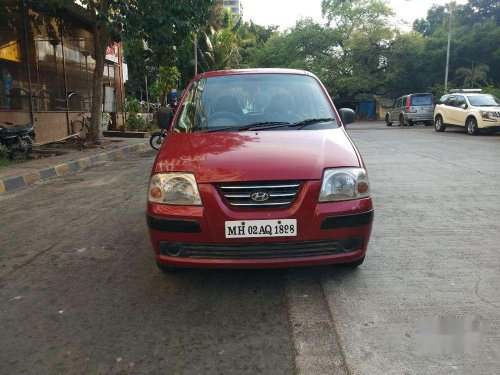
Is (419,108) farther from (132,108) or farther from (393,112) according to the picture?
(132,108)

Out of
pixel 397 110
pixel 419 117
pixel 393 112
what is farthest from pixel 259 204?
pixel 393 112

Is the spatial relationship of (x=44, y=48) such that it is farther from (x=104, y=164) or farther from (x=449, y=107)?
(x=449, y=107)

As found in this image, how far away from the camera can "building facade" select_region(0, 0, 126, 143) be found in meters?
12.7

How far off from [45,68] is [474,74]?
87.5 ft

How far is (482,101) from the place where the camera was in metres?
17.9

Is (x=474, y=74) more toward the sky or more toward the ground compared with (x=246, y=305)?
more toward the sky

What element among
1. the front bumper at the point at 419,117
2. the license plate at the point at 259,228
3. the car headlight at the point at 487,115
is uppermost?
the car headlight at the point at 487,115

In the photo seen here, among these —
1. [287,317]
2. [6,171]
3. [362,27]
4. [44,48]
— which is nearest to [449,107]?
[44,48]

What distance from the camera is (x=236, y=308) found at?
3.12m

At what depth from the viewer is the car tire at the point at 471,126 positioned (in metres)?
17.4

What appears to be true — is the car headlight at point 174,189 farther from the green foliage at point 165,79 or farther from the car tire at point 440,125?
the green foliage at point 165,79

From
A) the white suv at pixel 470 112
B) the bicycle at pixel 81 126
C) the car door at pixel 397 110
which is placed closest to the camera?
the bicycle at pixel 81 126

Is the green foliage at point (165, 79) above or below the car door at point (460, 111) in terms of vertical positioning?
above

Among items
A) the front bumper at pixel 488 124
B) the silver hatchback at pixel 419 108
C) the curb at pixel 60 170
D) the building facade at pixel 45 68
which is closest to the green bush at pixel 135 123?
the building facade at pixel 45 68
